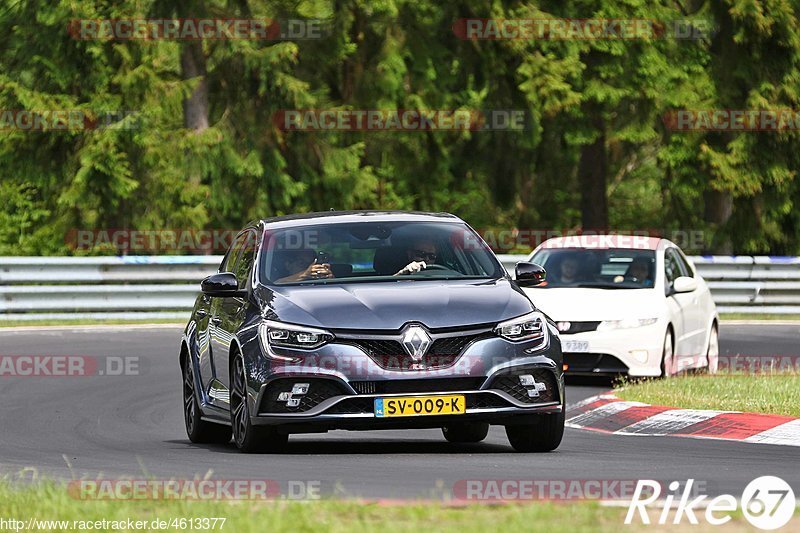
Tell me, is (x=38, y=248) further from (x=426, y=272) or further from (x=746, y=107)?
(x=426, y=272)

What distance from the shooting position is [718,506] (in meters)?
8.12

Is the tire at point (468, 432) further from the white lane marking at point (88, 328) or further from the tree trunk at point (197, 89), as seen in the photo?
the tree trunk at point (197, 89)

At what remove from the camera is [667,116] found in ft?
130

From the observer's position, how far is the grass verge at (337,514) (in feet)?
24.7

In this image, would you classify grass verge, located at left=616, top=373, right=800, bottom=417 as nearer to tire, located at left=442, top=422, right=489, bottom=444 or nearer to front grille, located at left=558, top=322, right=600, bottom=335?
front grille, located at left=558, top=322, right=600, bottom=335

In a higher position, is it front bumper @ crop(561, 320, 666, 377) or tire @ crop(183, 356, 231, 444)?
tire @ crop(183, 356, 231, 444)

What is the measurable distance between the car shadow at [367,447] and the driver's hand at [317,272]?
3.89 feet

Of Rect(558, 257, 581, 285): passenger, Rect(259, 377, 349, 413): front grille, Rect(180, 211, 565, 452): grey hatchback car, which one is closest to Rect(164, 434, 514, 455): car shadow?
Rect(180, 211, 565, 452): grey hatchback car

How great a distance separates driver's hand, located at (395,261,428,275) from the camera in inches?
490

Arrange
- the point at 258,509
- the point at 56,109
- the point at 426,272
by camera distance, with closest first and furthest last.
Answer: the point at 258,509 < the point at 426,272 < the point at 56,109

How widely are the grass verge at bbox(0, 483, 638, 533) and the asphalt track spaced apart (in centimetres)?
62

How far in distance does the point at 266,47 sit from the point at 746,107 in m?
10.1

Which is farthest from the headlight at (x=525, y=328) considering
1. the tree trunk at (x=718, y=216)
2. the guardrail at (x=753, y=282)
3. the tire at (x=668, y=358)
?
the tree trunk at (x=718, y=216)

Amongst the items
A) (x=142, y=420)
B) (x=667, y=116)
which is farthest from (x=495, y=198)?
(x=142, y=420)
